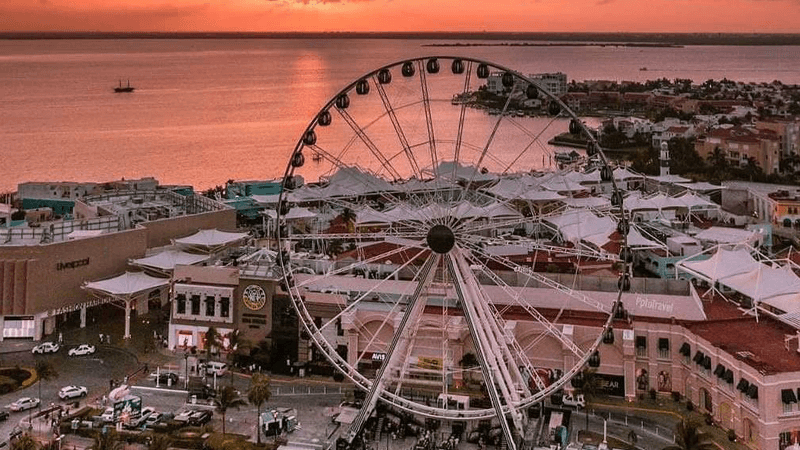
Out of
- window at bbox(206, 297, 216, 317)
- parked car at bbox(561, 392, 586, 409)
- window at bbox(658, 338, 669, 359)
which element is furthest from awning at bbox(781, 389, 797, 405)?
window at bbox(206, 297, 216, 317)

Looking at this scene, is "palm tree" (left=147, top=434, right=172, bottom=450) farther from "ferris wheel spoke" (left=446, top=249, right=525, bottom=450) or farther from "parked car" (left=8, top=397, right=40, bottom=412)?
"ferris wheel spoke" (left=446, top=249, right=525, bottom=450)

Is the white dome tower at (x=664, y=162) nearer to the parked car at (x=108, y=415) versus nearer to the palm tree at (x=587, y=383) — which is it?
the palm tree at (x=587, y=383)

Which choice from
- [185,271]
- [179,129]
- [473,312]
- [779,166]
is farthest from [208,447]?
[179,129]

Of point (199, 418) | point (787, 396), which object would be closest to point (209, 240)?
point (199, 418)

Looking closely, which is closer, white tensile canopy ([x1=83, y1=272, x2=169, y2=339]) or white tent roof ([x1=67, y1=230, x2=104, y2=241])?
white tensile canopy ([x1=83, y1=272, x2=169, y2=339])

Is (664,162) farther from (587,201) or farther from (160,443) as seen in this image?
(160,443)

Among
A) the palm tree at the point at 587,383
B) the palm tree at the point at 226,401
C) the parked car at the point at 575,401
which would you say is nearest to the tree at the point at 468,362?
the parked car at the point at 575,401

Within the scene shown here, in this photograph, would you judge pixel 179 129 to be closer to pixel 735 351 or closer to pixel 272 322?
pixel 272 322
